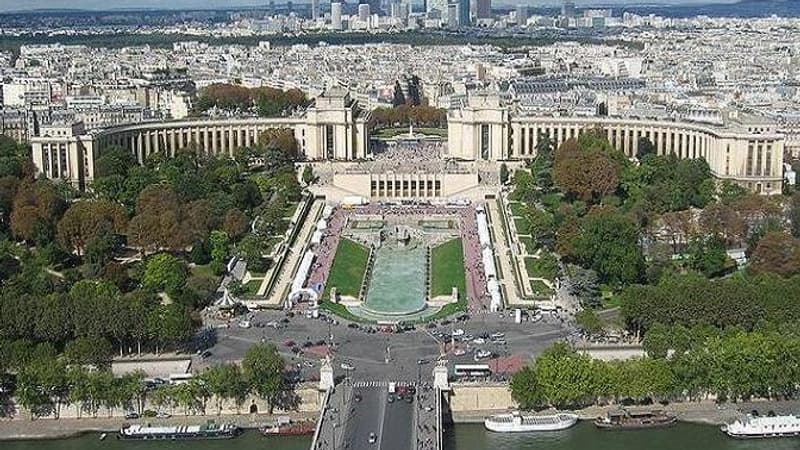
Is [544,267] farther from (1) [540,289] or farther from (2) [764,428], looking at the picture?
(2) [764,428]

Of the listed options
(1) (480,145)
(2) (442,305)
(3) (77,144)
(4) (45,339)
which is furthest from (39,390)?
(1) (480,145)

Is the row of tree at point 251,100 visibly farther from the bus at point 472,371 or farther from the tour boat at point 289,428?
the tour boat at point 289,428

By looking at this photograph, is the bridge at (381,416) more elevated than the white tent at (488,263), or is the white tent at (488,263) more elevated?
the white tent at (488,263)

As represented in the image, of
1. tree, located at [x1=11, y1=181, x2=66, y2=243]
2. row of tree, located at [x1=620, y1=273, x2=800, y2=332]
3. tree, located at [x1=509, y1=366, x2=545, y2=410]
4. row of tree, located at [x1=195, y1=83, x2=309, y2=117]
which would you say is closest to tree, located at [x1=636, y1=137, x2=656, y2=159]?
row of tree, located at [x1=195, y1=83, x2=309, y2=117]

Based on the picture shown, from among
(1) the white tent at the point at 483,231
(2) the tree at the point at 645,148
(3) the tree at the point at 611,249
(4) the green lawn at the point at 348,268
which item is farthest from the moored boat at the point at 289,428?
(2) the tree at the point at 645,148

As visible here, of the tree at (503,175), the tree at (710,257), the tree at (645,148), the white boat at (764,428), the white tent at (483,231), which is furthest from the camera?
the tree at (645,148)

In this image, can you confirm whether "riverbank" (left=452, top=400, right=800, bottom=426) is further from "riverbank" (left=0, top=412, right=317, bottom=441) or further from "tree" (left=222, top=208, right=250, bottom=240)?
"tree" (left=222, top=208, right=250, bottom=240)
